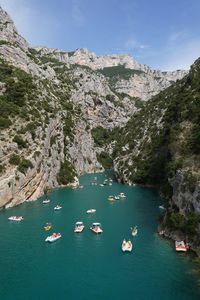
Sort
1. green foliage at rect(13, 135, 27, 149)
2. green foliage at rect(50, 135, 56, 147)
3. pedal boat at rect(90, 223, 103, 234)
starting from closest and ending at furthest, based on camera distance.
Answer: pedal boat at rect(90, 223, 103, 234)
green foliage at rect(13, 135, 27, 149)
green foliage at rect(50, 135, 56, 147)

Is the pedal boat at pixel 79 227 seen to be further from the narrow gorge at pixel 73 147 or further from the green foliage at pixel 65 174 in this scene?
the green foliage at pixel 65 174

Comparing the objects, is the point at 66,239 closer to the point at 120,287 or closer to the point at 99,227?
the point at 99,227

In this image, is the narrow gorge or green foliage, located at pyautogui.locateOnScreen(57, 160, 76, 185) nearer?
the narrow gorge

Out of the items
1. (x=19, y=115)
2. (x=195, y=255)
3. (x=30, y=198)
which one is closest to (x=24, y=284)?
(x=195, y=255)

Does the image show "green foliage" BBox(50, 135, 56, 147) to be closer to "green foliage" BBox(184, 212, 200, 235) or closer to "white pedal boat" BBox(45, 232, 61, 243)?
"white pedal boat" BBox(45, 232, 61, 243)

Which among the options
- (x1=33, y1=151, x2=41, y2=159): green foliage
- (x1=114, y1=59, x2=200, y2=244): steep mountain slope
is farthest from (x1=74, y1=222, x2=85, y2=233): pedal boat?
(x1=33, y1=151, x2=41, y2=159): green foliage

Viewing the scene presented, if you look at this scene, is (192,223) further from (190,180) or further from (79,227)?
(79,227)
